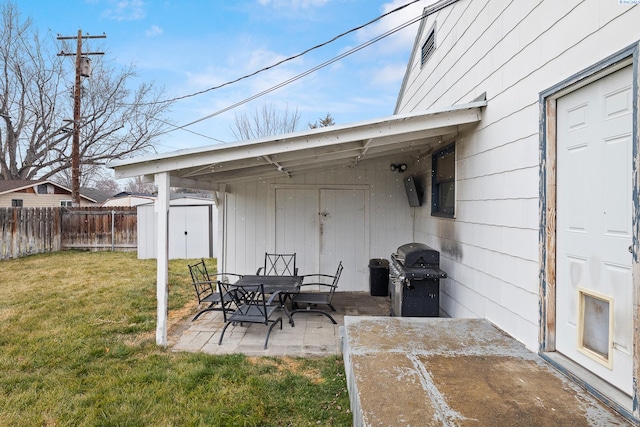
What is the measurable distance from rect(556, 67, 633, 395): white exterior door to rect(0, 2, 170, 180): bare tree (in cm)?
1803

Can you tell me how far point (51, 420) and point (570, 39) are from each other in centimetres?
413

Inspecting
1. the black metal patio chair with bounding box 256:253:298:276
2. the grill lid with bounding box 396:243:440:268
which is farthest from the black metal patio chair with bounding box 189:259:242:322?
the grill lid with bounding box 396:243:440:268

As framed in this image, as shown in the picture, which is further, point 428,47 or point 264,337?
point 428,47

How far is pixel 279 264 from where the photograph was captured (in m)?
6.39

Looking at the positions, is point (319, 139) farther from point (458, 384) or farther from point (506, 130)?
point (458, 384)

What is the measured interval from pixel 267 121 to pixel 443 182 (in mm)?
13993

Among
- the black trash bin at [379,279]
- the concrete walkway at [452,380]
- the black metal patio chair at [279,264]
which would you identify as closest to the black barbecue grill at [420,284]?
the concrete walkway at [452,380]

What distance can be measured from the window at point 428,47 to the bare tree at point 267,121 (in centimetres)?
1195

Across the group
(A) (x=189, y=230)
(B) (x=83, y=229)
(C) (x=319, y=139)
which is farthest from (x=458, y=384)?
(B) (x=83, y=229)

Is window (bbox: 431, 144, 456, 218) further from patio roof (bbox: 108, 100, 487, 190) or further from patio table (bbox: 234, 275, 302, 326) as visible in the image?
patio table (bbox: 234, 275, 302, 326)

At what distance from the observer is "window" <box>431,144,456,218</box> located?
4230 mm

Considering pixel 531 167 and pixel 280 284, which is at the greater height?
pixel 531 167

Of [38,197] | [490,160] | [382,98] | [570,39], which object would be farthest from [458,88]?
[38,197]

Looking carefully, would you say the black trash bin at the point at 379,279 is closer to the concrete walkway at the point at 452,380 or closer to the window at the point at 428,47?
the concrete walkway at the point at 452,380
